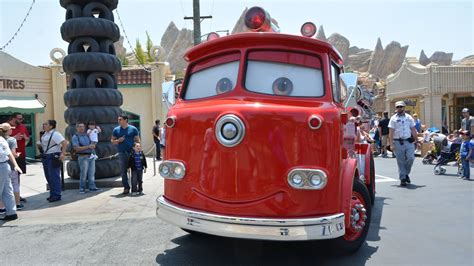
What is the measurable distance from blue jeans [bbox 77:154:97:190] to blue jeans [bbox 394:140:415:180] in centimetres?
651

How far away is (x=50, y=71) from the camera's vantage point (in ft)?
63.0

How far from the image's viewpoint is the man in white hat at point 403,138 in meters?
8.50

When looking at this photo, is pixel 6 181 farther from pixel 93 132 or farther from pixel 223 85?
pixel 223 85

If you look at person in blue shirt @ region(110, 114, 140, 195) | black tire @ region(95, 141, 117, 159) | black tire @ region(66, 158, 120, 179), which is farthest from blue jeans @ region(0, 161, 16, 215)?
black tire @ region(95, 141, 117, 159)

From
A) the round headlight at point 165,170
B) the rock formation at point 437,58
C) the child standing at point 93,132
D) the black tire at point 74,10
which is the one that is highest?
the rock formation at point 437,58

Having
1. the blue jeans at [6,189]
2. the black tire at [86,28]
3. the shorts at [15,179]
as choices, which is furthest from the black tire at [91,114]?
the blue jeans at [6,189]

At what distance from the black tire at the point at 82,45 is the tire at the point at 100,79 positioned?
572 millimetres

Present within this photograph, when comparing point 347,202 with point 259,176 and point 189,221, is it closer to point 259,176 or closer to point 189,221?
point 259,176

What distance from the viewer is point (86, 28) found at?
376 inches

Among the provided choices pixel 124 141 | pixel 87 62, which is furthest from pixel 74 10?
pixel 124 141

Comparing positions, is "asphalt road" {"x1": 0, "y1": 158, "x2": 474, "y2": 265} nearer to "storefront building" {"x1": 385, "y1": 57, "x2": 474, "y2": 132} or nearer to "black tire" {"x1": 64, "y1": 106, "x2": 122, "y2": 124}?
"black tire" {"x1": 64, "y1": 106, "x2": 122, "y2": 124}

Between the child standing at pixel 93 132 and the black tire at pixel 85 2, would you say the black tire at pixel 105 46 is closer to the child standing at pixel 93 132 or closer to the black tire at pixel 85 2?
the black tire at pixel 85 2

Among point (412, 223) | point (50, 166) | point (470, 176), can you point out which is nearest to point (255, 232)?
point (412, 223)

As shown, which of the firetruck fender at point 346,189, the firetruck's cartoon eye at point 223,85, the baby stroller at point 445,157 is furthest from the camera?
the baby stroller at point 445,157
